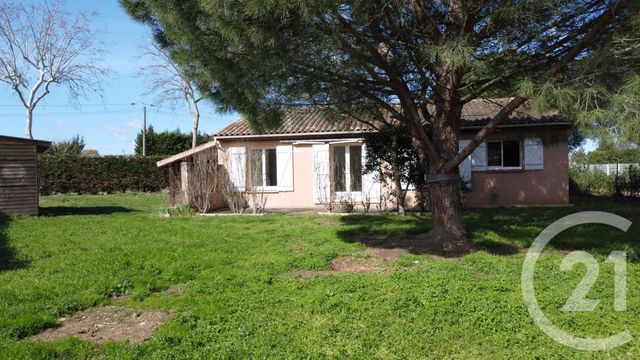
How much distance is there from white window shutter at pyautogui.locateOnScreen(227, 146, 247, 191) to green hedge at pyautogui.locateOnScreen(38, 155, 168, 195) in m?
11.2

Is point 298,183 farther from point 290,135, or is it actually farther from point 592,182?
point 592,182

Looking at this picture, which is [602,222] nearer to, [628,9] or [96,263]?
[628,9]

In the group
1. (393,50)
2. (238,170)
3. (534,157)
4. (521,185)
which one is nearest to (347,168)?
(238,170)

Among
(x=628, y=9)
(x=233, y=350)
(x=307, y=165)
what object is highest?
(x=628, y=9)

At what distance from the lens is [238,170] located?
14250 millimetres

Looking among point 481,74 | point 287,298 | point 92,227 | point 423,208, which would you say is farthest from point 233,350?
point 423,208

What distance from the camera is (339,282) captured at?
19.3 ft

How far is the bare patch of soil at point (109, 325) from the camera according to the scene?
14.7 ft

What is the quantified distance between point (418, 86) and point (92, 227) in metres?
7.77

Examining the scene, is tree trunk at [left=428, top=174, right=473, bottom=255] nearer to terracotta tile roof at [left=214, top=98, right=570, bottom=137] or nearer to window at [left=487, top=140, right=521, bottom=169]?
terracotta tile roof at [left=214, top=98, right=570, bottom=137]

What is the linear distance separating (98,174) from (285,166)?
1190cm

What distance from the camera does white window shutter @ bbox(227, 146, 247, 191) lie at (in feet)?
46.5

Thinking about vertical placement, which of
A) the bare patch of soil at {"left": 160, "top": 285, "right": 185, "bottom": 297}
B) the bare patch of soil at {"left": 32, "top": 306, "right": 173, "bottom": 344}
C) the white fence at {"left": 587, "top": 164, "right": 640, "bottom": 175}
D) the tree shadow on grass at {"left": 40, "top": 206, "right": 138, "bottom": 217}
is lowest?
the bare patch of soil at {"left": 32, "top": 306, "right": 173, "bottom": 344}

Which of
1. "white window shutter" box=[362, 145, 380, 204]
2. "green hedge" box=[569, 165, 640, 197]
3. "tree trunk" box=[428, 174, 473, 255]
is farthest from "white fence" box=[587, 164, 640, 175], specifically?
"tree trunk" box=[428, 174, 473, 255]
